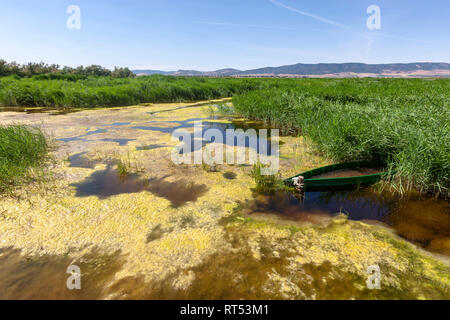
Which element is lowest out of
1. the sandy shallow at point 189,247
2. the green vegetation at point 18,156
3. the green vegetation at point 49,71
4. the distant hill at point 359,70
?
the sandy shallow at point 189,247

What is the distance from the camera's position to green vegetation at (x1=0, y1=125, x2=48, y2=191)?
3.17m

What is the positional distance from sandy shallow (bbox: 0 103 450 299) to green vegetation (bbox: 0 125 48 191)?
0.26 meters

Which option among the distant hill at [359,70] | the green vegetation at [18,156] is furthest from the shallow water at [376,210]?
the distant hill at [359,70]

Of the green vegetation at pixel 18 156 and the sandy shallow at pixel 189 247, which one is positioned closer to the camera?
the sandy shallow at pixel 189 247

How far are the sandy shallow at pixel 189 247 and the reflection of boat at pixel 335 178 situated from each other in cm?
61

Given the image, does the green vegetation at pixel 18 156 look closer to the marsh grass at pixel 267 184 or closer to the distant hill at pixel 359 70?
the marsh grass at pixel 267 184

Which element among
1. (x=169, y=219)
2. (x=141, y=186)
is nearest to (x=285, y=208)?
(x=169, y=219)

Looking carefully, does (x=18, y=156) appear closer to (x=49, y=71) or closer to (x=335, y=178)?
(x=335, y=178)

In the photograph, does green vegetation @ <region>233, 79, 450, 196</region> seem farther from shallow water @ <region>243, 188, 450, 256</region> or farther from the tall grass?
the tall grass

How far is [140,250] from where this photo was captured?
212 cm

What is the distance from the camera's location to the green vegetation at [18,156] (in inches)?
125

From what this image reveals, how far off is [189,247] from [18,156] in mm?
3572

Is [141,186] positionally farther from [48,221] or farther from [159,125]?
[159,125]

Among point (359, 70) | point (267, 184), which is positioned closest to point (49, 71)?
point (267, 184)
